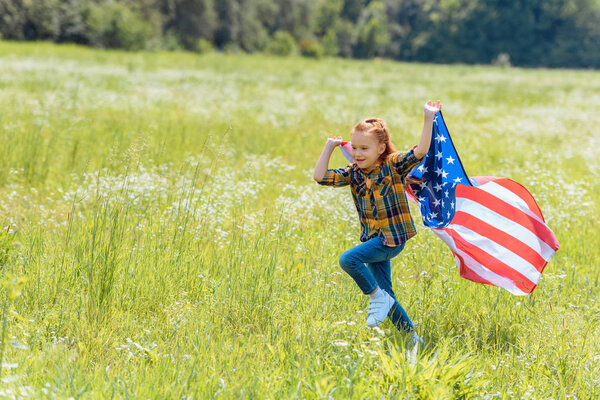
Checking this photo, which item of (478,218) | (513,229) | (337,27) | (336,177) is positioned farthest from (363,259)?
(337,27)

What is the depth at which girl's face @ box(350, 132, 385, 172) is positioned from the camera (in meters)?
3.87

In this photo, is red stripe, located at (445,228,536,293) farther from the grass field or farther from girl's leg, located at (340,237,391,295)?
girl's leg, located at (340,237,391,295)

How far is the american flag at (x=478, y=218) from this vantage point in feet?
14.2

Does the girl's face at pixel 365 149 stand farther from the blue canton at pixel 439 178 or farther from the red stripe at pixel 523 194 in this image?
the red stripe at pixel 523 194

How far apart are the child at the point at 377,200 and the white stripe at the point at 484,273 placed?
1.90ft

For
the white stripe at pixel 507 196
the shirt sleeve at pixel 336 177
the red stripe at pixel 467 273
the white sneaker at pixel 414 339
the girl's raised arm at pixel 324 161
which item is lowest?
the white sneaker at pixel 414 339

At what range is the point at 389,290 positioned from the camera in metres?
4.15

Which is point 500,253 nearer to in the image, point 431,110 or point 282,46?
point 431,110

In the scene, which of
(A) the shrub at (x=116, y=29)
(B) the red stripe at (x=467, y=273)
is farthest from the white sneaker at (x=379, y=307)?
(A) the shrub at (x=116, y=29)

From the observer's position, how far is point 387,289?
416 cm

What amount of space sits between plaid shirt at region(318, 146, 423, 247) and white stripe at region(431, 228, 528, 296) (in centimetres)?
54

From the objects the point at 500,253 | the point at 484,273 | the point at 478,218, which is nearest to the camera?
the point at 484,273

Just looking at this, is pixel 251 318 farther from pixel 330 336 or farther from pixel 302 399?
pixel 302 399

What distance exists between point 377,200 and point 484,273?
3.40 feet
